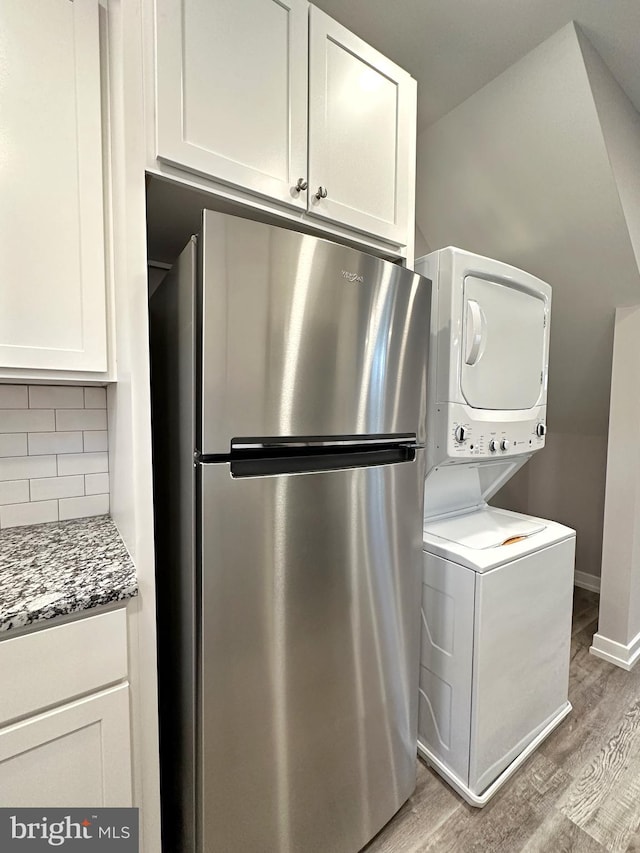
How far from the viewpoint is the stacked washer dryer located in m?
1.39

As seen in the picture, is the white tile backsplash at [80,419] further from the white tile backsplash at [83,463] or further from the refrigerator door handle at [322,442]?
the refrigerator door handle at [322,442]

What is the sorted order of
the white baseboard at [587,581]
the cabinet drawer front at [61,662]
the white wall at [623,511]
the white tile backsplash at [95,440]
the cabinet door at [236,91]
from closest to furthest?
the cabinet drawer front at [61,662] → the cabinet door at [236,91] → the white tile backsplash at [95,440] → the white wall at [623,511] → the white baseboard at [587,581]

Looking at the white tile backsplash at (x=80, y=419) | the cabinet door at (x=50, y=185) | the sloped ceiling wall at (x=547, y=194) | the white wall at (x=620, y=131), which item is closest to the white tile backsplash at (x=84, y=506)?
the white tile backsplash at (x=80, y=419)

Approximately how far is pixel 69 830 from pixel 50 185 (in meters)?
1.47

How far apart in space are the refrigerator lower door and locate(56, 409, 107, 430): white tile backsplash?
76 centimetres

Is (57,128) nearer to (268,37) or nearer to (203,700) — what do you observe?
(268,37)

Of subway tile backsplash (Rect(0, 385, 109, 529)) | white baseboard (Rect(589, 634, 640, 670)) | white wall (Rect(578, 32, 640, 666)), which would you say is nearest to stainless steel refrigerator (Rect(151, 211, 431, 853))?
subway tile backsplash (Rect(0, 385, 109, 529))

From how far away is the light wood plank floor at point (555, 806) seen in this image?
129 cm

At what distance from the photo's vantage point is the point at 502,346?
1579mm

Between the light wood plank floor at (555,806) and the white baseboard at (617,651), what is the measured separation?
42 centimetres

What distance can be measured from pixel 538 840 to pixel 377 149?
2.26 meters

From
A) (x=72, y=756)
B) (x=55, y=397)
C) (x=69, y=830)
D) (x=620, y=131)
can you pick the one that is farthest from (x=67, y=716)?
(x=620, y=131)

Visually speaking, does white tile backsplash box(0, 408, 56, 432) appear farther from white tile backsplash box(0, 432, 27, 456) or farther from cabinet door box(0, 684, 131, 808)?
cabinet door box(0, 684, 131, 808)

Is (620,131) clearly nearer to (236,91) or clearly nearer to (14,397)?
(236,91)
